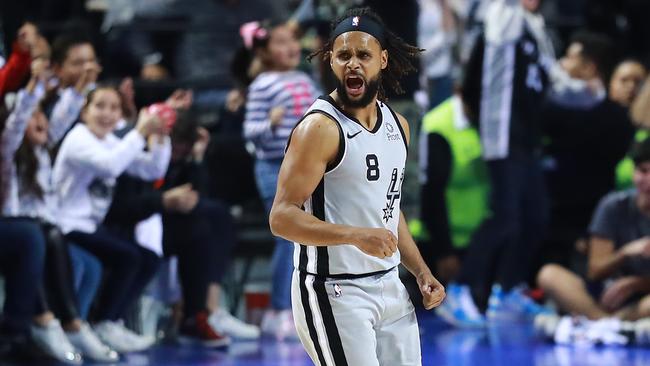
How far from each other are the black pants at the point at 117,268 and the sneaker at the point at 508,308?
2.61 metres

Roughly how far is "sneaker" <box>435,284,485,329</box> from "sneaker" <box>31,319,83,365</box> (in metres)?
2.85

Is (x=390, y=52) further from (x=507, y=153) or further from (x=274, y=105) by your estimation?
(x=507, y=153)

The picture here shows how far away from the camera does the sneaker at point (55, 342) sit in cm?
682

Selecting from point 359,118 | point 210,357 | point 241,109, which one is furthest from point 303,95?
point 359,118

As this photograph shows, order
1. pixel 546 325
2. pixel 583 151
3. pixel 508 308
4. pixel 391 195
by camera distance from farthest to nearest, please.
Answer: pixel 583 151
pixel 508 308
pixel 546 325
pixel 391 195

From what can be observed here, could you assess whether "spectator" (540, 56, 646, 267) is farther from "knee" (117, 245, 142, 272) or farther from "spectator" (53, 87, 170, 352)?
"knee" (117, 245, 142, 272)

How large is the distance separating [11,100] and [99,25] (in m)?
3.20

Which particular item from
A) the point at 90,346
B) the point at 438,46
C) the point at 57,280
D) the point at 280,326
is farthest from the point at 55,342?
the point at 438,46

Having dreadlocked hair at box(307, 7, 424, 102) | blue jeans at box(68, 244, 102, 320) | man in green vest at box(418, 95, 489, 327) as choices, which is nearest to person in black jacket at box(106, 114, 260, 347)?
blue jeans at box(68, 244, 102, 320)

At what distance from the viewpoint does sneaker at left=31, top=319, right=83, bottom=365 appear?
6816 mm

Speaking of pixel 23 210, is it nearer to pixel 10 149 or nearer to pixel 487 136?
pixel 10 149

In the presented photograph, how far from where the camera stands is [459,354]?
7.41 meters

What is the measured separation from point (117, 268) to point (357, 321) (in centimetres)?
357

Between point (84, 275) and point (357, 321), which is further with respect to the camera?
point (84, 275)
